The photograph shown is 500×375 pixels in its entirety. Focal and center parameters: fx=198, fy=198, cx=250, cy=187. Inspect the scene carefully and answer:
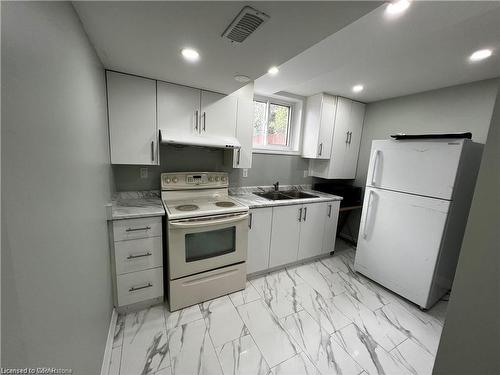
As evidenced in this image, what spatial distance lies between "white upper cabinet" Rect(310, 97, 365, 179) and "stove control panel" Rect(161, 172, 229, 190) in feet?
5.19

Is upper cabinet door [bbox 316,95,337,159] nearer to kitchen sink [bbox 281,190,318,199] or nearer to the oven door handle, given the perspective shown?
kitchen sink [bbox 281,190,318,199]

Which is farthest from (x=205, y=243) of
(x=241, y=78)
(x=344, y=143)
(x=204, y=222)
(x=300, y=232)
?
(x=344, y=143)

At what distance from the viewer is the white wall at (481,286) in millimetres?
660

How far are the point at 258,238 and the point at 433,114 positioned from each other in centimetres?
266

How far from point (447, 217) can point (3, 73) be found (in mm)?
2782

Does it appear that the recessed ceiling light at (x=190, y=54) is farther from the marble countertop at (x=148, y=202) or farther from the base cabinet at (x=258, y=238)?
the base cabinet at (x=258, y=238)

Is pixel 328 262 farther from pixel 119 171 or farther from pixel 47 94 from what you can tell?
pixel 47 94

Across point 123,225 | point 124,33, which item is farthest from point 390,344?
point 124,33

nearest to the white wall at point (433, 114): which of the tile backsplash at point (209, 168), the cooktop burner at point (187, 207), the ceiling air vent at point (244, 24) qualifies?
the tile backsplash at point (209, 168)

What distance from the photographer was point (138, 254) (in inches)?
67.6

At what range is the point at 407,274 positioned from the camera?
2.07 metres

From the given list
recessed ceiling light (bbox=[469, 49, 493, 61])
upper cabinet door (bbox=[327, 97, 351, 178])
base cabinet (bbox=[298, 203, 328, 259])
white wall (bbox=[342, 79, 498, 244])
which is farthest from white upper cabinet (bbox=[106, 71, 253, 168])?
white wall (bbox=[342, 79, 498, 244])

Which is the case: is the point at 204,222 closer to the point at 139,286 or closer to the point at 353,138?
the point at 139,286

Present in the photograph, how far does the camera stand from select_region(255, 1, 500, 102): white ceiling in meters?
1.21
